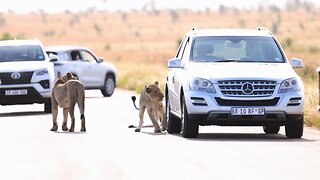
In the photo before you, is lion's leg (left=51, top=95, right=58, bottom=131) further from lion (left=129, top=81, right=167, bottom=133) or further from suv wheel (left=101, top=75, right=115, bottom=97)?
suv wheel (left=101, top=75, right=115, bottom=97)

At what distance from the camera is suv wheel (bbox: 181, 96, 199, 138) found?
1773cm

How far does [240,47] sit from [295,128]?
178cm

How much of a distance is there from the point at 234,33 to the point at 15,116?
7.69m

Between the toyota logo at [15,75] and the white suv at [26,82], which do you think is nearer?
the white suv at [26,82]

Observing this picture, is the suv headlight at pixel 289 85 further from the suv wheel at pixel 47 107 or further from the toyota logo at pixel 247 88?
the suv wheel at pixel 47 107

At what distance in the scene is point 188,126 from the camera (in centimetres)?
1781

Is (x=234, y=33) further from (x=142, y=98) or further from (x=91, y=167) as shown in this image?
(x=91, y=167)

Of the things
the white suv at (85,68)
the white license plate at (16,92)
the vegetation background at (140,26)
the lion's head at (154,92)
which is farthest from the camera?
the vegetation background at (140,26)

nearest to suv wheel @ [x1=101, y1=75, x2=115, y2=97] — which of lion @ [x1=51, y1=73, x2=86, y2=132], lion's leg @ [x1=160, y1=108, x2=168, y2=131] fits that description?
lion @ [x1=51, y1=73, x2=86, y2=132]

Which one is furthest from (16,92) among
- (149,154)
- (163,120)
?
(149,154)

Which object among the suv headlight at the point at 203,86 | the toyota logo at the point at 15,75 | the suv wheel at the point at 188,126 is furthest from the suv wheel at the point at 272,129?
the toyota logo at the point at 15,75

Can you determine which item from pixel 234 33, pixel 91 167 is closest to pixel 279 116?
pixel 234 33

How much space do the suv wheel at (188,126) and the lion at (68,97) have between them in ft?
7.88

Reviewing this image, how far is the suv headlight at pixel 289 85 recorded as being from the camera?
1773cm
